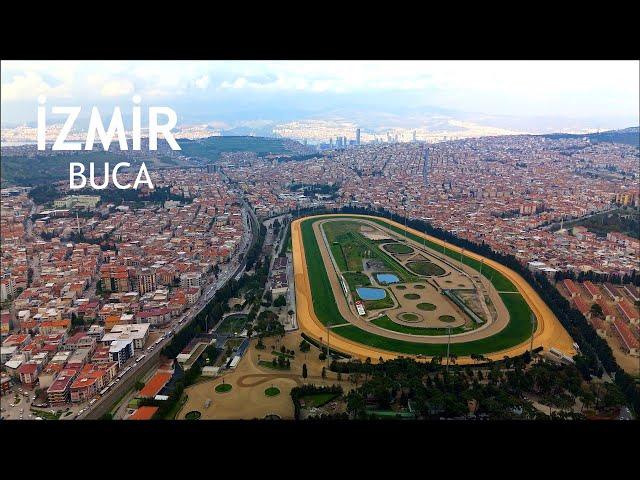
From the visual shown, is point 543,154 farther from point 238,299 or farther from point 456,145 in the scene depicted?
point 238,299

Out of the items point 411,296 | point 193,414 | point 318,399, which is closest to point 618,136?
point 411,296

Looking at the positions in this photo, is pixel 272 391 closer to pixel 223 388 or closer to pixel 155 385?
pixel 223 388

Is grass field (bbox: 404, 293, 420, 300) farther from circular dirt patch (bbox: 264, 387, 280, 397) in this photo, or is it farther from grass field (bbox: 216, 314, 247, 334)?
circular dirt patch (bbox: 264, 387, 280, 397)

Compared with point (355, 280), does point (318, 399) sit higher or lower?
lower

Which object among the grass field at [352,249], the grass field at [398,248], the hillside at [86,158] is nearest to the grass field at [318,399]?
the grass field at [352,249]

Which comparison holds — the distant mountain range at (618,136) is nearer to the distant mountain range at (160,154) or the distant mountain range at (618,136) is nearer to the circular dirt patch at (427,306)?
the distant mountain range at (160,154)

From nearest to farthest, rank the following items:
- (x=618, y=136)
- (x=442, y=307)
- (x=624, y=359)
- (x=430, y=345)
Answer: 1. (x=624, y=359)
2. (x=430, y=345)
3. (x=442, y=307)
4. (x=618, y=136)

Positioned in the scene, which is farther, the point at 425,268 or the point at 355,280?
the point at 425,268
